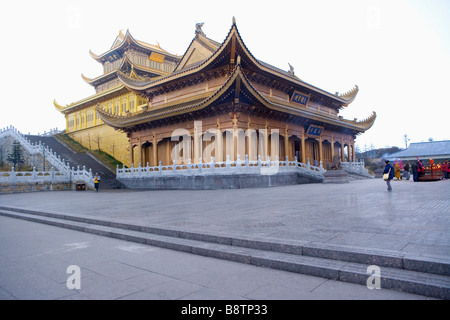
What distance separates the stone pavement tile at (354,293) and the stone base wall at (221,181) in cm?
1330

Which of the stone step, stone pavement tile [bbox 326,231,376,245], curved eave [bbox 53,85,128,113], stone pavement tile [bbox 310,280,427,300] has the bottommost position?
stone pavement tile [bbox 310,280,427,300]

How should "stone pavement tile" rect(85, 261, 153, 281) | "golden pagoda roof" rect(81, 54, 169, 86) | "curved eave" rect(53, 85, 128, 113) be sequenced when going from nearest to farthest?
"stone pavement tile" rect(85, 261, 153, 281)
"golden pagoda roof" rect(81, 54, 169, 86)
"curved eave" rect(53, 85, 128, 113)

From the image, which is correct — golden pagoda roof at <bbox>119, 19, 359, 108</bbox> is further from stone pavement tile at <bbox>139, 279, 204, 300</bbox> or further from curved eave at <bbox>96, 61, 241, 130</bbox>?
stone pavement tile at <bbox>139, 279, 204, 300</bbox>

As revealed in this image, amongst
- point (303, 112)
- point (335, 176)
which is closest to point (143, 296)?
point (335, 176)

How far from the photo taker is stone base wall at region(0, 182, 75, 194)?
20.1 m

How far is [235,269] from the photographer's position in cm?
361

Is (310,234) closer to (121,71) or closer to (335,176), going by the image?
(335,176)

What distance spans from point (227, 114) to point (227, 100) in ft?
3.30

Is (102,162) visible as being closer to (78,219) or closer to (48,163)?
(48,163)

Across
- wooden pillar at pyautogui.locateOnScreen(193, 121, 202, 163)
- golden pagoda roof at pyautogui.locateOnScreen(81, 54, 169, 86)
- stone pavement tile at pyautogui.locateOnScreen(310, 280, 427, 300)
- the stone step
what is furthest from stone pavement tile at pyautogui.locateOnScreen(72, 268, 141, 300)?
golden pagoda roof at pyautogui.locateOnScreen(81, 54, 169, 86)

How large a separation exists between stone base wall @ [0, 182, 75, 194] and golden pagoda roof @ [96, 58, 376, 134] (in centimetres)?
612
